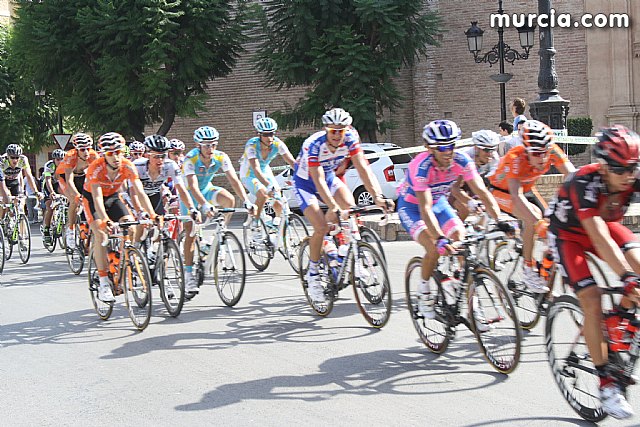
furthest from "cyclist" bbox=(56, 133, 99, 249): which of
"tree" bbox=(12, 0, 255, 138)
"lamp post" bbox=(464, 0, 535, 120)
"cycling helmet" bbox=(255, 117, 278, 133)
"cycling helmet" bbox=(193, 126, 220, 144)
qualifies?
"tree" bbox=(12, 0, 255, 138)

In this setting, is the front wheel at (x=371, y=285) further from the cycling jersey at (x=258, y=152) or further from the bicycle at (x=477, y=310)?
the cycling jersey at (x=258, y=152)

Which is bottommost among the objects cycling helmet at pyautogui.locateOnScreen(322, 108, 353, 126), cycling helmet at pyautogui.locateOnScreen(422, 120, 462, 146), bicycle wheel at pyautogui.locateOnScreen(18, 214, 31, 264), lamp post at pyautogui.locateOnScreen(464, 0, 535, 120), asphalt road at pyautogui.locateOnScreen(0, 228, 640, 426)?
asphalt road at pyautogui.locateOnScreen(0, 228, 640, 426)

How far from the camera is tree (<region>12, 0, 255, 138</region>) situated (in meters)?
30.3

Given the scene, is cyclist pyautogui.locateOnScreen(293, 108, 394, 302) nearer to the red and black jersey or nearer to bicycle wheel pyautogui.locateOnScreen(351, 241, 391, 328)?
bicycle wheel pyautogui.locateOnScreen(351, 241, 391, 328)

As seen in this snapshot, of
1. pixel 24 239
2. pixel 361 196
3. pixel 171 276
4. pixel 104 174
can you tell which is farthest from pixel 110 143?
pixel 361 196

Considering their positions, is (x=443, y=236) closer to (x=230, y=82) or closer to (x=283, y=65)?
(x=283, y=65)

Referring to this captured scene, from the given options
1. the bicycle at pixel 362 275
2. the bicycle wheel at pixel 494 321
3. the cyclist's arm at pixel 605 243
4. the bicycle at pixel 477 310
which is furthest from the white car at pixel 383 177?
the cyclist's arm at pixel 605 243

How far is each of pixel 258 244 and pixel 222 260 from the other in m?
2.88

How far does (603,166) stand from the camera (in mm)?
4969

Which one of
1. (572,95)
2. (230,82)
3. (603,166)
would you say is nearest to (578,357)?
(603,166)

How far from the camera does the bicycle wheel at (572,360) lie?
17.1 ft

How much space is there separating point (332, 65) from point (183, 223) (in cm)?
1914

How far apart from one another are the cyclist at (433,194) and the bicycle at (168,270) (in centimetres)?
269

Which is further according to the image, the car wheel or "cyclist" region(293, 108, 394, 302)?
the car wheel
